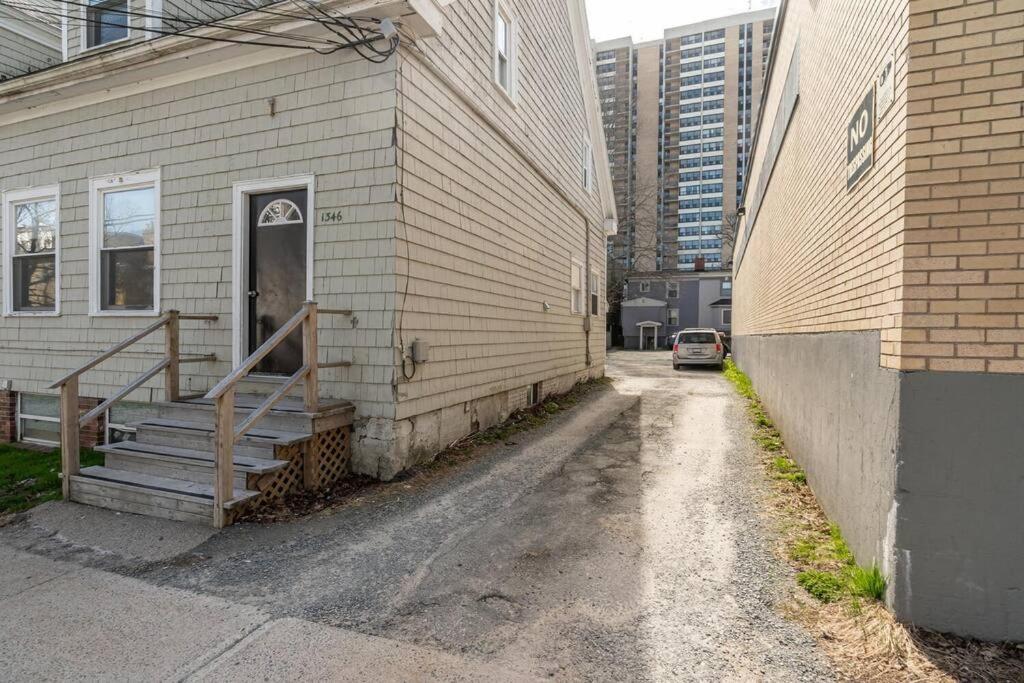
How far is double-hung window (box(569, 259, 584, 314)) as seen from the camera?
486 inches

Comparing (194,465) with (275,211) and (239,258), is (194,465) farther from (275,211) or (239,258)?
(275,211)

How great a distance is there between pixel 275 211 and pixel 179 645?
14.6ft

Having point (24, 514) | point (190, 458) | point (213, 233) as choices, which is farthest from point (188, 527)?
point (213, 233)

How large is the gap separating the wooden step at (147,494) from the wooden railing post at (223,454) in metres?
0.08

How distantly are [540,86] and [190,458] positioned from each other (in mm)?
→ 8266

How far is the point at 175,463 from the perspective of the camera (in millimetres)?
4859

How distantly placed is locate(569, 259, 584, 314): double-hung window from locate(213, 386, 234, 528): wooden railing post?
29.1 ft

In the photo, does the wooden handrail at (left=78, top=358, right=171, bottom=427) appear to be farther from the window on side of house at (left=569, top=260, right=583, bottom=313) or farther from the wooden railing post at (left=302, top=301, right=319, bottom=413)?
the window on side of house at (left=569, top=260, right=583, bottom=313)

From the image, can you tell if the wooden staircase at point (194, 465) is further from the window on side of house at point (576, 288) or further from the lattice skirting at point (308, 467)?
the window on side of house at point (576, 288)

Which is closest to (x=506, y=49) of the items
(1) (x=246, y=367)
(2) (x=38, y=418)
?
(1) (x=246, y=367)

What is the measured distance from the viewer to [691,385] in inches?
529

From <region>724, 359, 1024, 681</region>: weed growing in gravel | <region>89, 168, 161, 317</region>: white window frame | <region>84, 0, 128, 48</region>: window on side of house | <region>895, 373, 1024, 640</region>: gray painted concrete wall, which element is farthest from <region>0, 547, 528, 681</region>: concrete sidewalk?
<region>84, 0, 128, 48</region>: window on side of house

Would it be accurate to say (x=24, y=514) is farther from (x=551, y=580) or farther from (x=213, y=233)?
(x=551, y=580)

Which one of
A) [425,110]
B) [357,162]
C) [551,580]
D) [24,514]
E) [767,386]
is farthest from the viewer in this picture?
[767,386]
